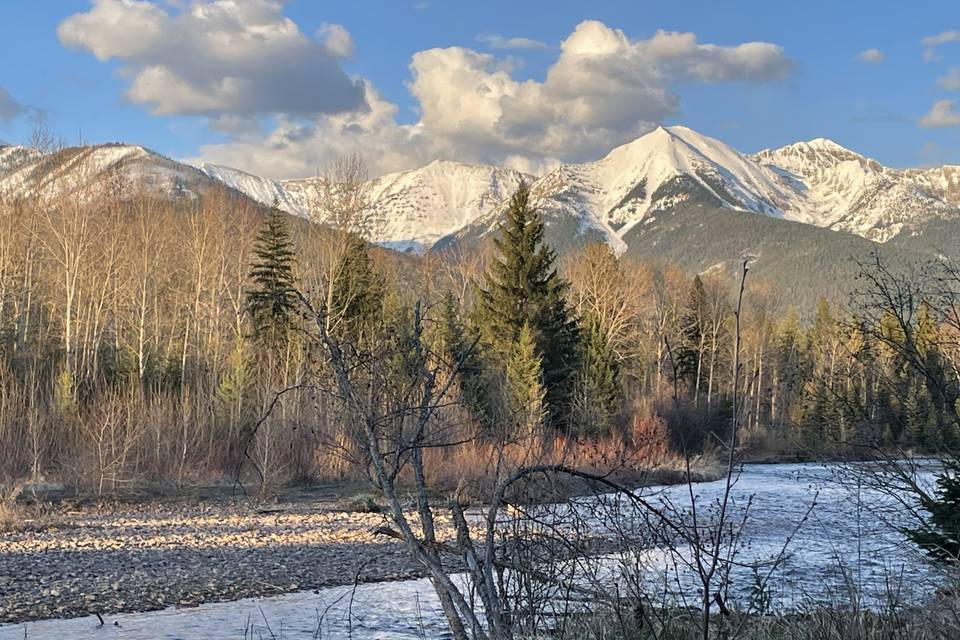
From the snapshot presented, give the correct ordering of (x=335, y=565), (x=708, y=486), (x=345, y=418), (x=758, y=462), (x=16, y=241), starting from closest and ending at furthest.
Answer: (x=345, y=418) < (x=335, y=565) < (x=708, y=486) < (x=16, y=241) < (x=758, y=462)

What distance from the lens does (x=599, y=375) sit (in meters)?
40.3

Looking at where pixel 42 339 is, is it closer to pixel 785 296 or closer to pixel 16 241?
pixel 16 241

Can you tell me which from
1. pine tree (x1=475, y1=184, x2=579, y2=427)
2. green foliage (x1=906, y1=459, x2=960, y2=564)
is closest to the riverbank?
green foliage (x1=906, y1=459, x2=960, y2=564)

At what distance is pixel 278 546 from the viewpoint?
18031 mm

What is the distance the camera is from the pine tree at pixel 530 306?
3800 centimetres

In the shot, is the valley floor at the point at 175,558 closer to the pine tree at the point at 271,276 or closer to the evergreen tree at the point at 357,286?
the evergreen tree at the point at 357,286

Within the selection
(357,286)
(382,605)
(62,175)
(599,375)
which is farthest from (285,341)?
(382,605)

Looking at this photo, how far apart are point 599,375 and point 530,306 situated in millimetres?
4886

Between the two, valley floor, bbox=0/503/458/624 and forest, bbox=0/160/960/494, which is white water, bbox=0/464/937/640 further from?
forest, bbox=0/160/960/494

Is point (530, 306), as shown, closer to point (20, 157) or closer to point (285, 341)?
A: point (285, 341)

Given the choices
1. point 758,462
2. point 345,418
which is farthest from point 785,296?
Result: point 345,418

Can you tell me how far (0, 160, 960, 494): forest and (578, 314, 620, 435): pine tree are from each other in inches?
5.1

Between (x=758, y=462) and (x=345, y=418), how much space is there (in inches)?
1835

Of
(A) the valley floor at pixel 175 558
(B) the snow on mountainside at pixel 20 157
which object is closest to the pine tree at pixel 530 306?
(A) the valley floor at pixel 175 558
